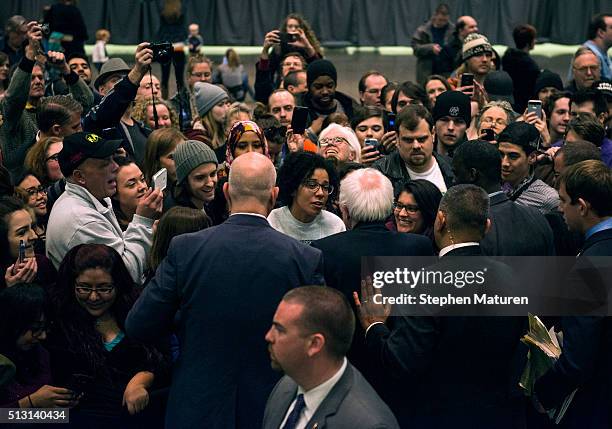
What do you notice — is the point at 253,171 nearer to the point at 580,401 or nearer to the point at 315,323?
the point at 315,323

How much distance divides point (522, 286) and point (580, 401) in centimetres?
48

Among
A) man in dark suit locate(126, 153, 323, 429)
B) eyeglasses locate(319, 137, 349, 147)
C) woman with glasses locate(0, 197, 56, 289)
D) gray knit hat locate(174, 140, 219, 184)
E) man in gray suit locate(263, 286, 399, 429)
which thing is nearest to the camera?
man in gray suit locate(263, 286, 399, 429)

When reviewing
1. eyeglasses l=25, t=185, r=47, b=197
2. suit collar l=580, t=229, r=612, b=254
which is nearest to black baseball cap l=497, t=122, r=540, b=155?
suit collar l=580, t=229, r=612, b=254

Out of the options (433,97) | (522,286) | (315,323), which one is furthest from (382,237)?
(433,97)

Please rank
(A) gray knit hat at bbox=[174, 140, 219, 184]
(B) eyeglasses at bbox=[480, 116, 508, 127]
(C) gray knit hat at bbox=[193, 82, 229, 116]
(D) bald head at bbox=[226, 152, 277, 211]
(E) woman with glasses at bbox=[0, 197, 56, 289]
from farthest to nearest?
(C) gray knit hat at bbox=[193, 82, 229, 116] < (B) eyeglasses at bbox=[480, 116, 508, 127] < (A) gray knit hat at bbox=[174, 140, 219, 184] < (E) woman with glasses at bbox=[0, 197, 56, 289] < (D) bald head at bbox=[226, 152, 277, 211]

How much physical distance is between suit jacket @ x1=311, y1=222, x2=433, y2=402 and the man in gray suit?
3.12 ft

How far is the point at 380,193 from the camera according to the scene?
4000 mm

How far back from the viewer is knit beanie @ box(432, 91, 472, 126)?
232 inches

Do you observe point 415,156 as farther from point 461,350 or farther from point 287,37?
point 287,37

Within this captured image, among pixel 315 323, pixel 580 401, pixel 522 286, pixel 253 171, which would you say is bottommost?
pixel 580 401

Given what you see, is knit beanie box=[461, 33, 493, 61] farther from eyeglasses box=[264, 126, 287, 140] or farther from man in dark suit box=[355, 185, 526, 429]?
man in dark suit box=[355, 185, 526, 429]

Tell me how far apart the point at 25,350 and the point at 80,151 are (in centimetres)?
94

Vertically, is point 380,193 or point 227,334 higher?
point 380,193

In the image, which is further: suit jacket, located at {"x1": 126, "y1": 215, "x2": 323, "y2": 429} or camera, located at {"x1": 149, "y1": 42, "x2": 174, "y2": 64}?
camera, located at {"x1": 149, "y1": 42, "x2": 174, "y2": 64}
